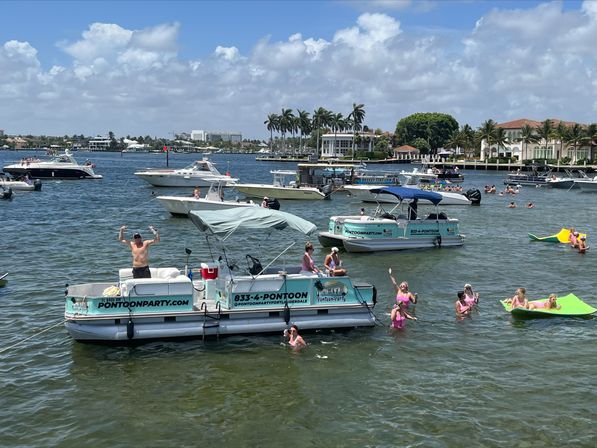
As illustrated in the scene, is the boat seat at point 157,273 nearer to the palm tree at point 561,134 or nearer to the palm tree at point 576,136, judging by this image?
the palm tree at point 576,136

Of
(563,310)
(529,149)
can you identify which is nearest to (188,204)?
(563,310)

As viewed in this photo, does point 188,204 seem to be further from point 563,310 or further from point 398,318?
point 563,310

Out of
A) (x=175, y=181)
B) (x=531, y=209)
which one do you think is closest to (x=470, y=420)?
(x=531, y=209)

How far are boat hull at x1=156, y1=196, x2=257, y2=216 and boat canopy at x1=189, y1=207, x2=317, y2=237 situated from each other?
69.8 ft

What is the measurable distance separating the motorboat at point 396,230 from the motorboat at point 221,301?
38.1 ft

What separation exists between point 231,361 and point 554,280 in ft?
48.9

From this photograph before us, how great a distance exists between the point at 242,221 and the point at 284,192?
41502 millimetres

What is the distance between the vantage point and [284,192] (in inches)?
2275

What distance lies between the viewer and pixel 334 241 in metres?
29.5

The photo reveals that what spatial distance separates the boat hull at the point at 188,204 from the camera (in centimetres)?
3959

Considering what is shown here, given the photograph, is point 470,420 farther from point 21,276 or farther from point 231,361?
point 21,276

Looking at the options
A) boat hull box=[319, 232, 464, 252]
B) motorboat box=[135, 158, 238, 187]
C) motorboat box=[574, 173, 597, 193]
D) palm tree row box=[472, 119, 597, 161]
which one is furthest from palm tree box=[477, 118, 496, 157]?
boat hull box=[319, 232, 464, 252]

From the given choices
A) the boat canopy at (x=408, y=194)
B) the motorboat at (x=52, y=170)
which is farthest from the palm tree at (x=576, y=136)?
the boat canopy at (x=408, y=194)

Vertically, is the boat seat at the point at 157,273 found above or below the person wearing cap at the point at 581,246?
above
